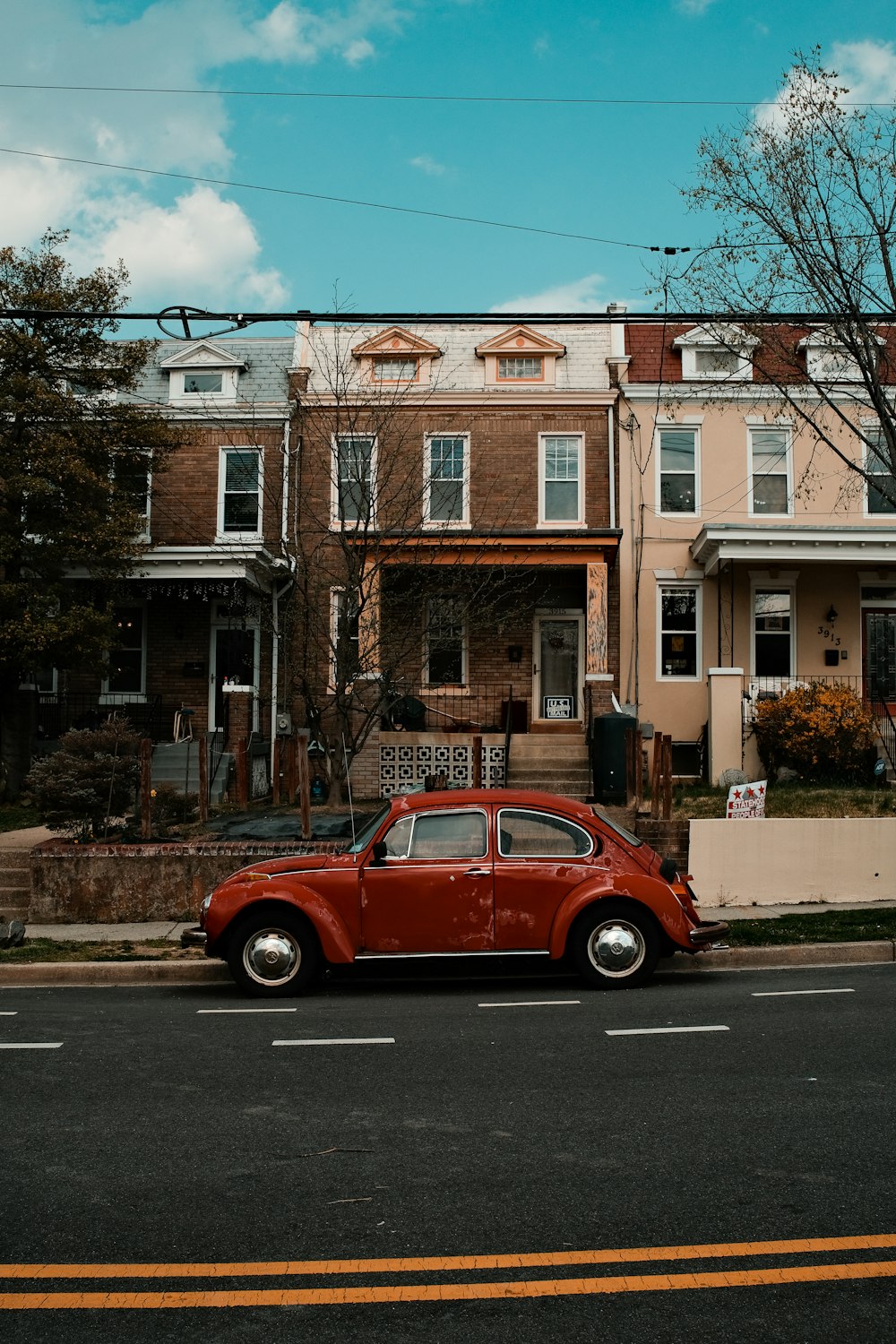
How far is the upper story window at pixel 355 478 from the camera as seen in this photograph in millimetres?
17263

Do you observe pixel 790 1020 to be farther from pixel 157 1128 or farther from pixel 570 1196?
pixel 157 1128

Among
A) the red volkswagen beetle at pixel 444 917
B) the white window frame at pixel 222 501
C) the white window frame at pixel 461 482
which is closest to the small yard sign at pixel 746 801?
the red volkswagen beetle at pixel 444 917

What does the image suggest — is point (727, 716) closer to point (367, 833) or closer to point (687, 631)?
point (687, 631)

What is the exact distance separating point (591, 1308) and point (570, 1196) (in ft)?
3.15

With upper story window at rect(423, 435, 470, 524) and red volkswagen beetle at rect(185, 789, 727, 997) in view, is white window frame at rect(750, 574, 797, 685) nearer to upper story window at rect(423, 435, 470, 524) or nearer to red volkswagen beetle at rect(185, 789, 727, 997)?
upper story window at rect(423, 435, 470, 524)

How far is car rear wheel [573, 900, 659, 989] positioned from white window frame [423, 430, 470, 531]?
12752mm

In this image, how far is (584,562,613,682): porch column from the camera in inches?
787

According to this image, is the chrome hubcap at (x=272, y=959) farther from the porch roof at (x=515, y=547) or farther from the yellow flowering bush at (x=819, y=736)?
the yellow flowering bush at (x=819, y=736)

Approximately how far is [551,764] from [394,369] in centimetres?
890

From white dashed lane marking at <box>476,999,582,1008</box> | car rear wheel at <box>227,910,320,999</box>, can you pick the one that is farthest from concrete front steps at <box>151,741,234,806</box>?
white dashed lane marking at <box>476,999,582,1008</box>

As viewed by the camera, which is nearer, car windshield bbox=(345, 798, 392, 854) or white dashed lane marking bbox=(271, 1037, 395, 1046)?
white dashed lane marking bbox=(271, 1037, 395, 1046)

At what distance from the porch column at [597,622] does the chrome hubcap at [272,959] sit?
1099cm

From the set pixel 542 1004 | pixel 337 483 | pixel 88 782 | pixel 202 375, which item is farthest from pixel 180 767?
pixel 542 1004

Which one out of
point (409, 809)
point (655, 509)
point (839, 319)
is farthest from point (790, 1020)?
point (655, 509)
